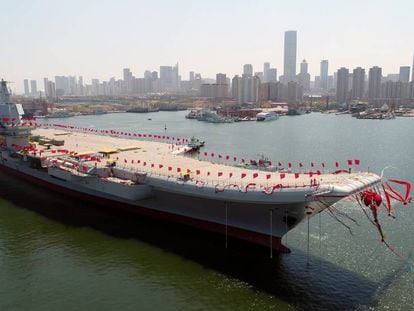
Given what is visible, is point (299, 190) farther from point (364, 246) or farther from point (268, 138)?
point (268, 138)

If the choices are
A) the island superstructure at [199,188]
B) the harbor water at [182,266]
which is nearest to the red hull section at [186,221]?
the island superstructure at [199,188]

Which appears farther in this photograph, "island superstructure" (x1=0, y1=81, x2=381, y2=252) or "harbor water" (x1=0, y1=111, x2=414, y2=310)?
"island superstructure" (x1=0, y1=81, x2=381, y2=252)

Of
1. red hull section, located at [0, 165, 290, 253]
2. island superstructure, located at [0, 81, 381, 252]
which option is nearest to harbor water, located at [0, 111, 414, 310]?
red hull section, located at [0, 165, 290, 253]

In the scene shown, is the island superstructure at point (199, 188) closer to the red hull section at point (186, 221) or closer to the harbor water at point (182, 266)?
the red hull section at point (186, 221)

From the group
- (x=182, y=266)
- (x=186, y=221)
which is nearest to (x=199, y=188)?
(x=186, y=221)

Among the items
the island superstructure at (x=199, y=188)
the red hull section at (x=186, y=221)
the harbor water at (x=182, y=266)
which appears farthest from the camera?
the red hull section at (x=186, y=221)

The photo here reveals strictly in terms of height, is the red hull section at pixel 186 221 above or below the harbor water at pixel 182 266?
above

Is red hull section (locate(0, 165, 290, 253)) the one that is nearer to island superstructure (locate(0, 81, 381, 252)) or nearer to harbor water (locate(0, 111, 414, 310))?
island superstructure (locate(0, 81, 381, 252))
